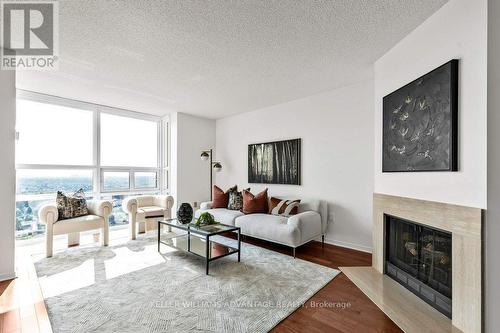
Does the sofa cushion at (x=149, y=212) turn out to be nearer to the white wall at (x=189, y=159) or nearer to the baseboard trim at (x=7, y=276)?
the white wall at (x=189, y=159)

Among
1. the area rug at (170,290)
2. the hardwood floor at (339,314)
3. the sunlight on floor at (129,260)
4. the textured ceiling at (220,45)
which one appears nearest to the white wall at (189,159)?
the textured ceiling at (220,45)

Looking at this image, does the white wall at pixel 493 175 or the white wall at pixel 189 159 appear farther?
the white wall at pixel 189 159

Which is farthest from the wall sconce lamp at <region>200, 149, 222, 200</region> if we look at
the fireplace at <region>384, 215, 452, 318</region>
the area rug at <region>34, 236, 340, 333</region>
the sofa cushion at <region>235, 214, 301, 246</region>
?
the fireplace at <region>384, 215, 452, 318</region>

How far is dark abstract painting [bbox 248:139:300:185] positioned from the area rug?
151 centimetres

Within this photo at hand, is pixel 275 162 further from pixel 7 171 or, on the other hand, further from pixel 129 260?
pixel 7 171

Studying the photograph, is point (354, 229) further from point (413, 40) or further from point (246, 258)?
point (413, 40)

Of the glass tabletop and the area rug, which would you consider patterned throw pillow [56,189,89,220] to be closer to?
the area rug

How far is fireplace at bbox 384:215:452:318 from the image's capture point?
185 centimetres

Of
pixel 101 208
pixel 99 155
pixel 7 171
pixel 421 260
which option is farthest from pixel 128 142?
pixel 421 260

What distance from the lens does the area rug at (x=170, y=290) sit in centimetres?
178

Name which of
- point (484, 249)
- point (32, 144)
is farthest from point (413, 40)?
point (32, 144)

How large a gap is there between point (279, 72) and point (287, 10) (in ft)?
3.90

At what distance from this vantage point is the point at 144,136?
5301 millimetres

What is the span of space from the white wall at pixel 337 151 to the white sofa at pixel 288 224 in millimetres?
237
